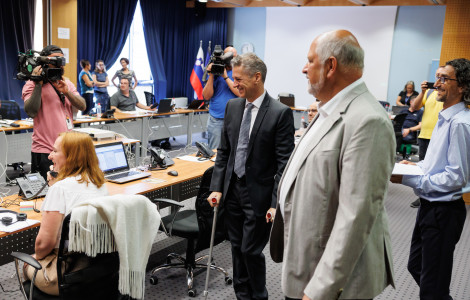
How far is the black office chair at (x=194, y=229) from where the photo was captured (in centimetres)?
319

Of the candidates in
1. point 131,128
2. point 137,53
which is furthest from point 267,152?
point 137,53

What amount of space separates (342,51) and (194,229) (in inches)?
87.1

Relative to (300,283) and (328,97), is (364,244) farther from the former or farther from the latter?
(328,97)

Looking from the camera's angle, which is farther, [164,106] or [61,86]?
[164,106]

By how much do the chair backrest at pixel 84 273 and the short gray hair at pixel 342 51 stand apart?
1.45m

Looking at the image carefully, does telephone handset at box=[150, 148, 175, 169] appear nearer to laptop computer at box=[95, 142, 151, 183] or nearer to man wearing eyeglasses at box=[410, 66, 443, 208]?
laptop computer at box=[95, 142, 151, 183]

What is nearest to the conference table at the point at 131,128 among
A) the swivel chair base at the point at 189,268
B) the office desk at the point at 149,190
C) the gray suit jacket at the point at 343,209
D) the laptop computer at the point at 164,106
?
the laptop computer at the point at 164,106

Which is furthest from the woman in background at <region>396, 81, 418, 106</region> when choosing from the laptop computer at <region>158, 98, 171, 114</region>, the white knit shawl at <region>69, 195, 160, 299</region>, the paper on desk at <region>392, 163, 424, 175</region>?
the white knit shawl at <region>69, 195, 160, 299</region>

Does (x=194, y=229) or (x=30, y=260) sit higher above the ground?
(x=30, y=260)

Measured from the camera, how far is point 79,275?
2.20 meters

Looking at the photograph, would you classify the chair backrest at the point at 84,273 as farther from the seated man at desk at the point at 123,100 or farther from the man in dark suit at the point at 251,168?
the seated man at desk at the point at 123,100

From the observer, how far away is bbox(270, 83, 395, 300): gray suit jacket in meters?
1.28

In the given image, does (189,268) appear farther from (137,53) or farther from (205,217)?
(137,53)

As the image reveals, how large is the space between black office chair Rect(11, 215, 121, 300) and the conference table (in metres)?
3.69
